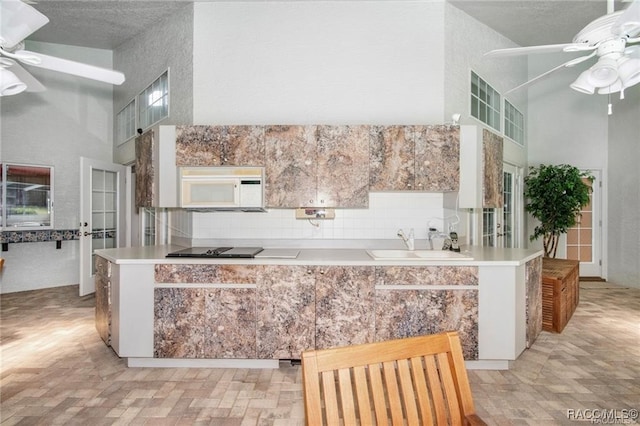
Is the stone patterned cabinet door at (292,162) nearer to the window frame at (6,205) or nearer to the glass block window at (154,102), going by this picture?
the glass block window at (154,102)

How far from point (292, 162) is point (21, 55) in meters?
2.03

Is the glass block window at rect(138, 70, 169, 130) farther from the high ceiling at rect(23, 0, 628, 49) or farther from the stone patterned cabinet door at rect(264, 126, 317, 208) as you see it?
the stone patterned cabinet door at rect(264, 126, 317, 208)

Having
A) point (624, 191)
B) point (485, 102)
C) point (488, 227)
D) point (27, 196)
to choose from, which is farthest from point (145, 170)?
point (624, 191)

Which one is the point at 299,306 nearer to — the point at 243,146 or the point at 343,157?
the point at 343,157

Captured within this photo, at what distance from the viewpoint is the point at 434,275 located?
2.73 metres

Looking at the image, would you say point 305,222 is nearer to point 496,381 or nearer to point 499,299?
point 499,299

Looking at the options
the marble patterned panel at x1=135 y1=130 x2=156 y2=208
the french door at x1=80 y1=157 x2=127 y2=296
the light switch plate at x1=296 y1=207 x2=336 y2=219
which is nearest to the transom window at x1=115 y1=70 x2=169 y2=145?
the french door at x1=80 y1=157 x2=127 y2=296

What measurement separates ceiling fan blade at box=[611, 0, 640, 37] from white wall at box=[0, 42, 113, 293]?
21.2 ft

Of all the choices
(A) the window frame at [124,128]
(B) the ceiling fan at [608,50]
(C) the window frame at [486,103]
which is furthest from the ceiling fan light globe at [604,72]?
(A) the window frame at [124,128]

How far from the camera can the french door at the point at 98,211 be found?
461 centimetres

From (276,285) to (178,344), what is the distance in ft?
3.07

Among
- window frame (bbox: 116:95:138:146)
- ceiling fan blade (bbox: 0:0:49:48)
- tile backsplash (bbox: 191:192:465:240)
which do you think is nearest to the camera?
ceiling fan blade (bbox: 0:0:49:48)

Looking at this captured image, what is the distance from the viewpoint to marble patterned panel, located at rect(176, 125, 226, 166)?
312cm

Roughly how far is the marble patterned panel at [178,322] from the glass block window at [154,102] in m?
2.39
